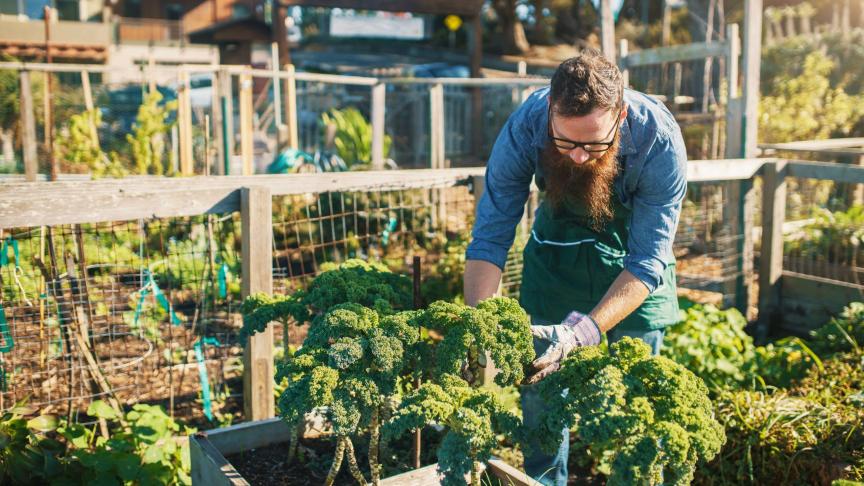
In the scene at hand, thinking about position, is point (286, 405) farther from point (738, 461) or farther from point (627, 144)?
Answer: point (738, 461)

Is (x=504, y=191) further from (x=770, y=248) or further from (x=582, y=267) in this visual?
(x=770, y=248)

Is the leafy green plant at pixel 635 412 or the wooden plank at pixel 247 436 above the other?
the leafy green plant at pixel 635 412

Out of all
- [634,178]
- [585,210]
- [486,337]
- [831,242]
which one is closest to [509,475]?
[486,337]

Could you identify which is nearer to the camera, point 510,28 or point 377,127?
point 377,127

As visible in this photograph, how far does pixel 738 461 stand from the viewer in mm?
3322

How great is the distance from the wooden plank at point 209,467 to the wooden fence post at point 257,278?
573 mm

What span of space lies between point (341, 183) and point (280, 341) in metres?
1.38

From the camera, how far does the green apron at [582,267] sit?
3.03m

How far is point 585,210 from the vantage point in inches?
112

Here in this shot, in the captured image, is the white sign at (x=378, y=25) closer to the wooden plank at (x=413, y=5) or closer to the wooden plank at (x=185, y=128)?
the wooden plank at (x=413, y=5)

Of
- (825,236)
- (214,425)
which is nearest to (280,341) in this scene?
(214,425)

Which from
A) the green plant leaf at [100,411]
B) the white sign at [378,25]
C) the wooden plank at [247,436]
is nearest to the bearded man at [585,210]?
the wooden plank at [247,436]

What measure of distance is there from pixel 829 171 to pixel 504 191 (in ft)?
9.57

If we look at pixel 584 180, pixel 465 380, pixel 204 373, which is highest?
pixel 584 180
